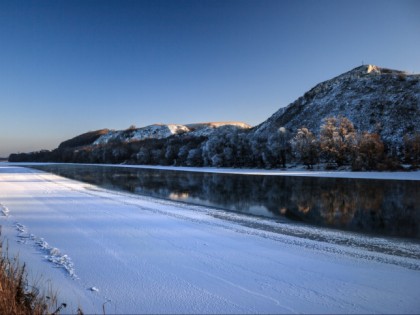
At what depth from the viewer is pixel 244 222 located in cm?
1393

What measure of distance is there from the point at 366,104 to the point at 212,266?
12354 cm

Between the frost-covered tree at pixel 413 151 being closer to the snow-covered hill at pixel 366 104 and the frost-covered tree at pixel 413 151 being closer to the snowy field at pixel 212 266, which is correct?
the snow-covered hill at pixel 366 104

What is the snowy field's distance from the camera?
5.80 meters

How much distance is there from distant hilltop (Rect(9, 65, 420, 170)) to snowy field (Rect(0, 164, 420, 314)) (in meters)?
45.8

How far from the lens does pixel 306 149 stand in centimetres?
5928

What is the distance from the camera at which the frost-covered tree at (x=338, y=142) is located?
55194 millimetres

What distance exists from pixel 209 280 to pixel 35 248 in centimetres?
557

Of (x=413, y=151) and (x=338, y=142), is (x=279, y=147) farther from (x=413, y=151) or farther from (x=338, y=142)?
(x=413, y=151)

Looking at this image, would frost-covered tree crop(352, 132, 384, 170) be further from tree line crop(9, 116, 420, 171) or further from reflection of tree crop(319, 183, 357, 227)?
reflection of tree crop(319, 183, 357, 227)

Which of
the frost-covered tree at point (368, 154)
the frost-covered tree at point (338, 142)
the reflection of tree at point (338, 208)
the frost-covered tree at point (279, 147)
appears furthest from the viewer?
the frost-covered tree at point (279, 147)

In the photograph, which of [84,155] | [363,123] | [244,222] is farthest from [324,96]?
[244,222]

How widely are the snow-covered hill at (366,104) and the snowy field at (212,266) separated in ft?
222

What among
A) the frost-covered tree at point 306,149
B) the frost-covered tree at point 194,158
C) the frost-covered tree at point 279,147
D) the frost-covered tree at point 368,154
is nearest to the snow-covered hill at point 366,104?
the frost-covered tree at point 279,147

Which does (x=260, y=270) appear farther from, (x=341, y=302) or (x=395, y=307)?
(x=395, y=307)
